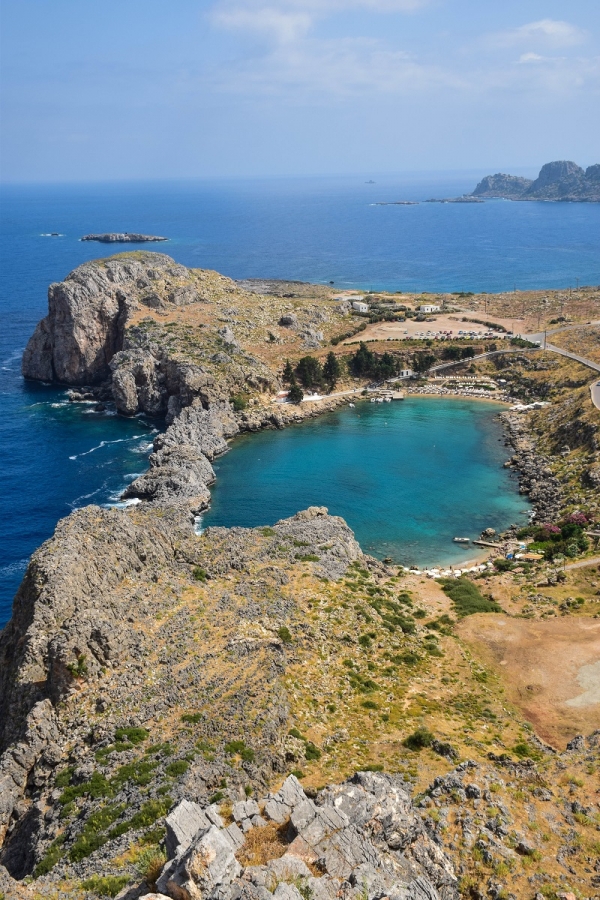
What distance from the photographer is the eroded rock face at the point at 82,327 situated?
423 feet

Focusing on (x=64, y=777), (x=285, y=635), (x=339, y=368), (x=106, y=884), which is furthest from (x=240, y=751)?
(x=339, y=368)

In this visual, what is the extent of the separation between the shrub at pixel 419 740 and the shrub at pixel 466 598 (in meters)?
20.5

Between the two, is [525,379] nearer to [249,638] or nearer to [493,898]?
[249,638]

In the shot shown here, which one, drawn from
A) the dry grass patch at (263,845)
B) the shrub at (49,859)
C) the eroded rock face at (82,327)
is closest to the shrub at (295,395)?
the eroded rock face at (82,327)

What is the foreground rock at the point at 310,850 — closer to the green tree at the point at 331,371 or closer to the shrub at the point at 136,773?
the shrub at the point at 136,773

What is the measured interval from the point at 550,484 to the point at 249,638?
54.3 m

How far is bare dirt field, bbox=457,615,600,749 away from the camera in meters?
43.8

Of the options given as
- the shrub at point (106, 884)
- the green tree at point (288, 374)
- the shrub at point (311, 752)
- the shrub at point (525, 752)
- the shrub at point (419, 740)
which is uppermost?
the green tree at point (288, 374)

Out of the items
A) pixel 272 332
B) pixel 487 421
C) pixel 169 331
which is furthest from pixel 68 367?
pixel 487 421

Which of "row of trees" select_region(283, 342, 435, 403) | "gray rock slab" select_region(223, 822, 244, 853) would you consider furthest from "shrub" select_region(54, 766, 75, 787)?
"row of trees" select_region(283, 342, 435, 403)

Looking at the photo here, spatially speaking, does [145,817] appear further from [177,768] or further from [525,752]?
[525,752]

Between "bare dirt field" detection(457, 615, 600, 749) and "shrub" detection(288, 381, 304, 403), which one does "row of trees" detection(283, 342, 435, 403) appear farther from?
"bare dirt field" detection(457, 615, 600, 749)

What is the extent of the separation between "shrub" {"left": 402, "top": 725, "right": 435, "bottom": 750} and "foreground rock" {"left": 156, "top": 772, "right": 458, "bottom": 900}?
8405mm

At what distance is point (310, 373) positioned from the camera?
416 feet
